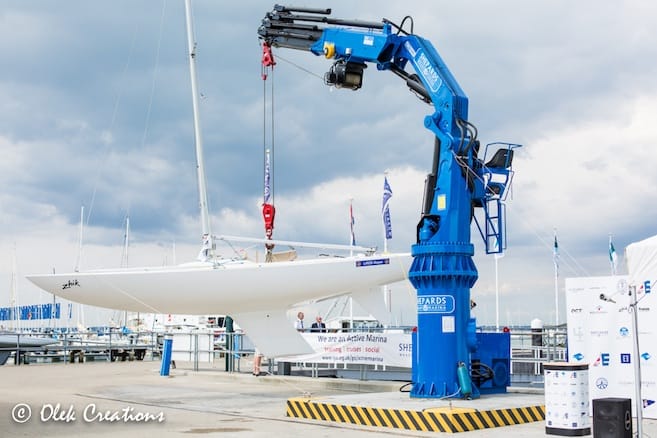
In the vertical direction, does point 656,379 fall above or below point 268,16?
below

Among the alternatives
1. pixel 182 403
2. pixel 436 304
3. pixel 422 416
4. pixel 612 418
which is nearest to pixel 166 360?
pixel 182 403

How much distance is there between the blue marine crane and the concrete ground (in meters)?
0.64

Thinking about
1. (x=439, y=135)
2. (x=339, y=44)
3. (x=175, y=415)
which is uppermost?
(x=339, y=44)

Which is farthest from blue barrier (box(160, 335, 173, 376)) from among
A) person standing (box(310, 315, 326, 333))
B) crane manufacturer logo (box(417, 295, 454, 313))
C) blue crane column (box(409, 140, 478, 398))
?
crane manufacturer logo (box(417, 295, 454, 313))

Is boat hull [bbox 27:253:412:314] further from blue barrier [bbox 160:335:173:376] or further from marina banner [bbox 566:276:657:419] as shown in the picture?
blue barrier [bbox 160:335:173:376]

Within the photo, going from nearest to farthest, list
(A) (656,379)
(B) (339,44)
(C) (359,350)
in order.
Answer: (A) (656,379)
(B) (339,44)
(C) (359,350)

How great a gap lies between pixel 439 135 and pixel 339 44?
294cm

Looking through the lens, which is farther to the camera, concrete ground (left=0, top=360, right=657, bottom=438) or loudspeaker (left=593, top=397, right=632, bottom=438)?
concrete ground (left=0, top=360, right=657, bottom=438)

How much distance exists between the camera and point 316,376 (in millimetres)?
19000

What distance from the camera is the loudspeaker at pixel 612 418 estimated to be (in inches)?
345

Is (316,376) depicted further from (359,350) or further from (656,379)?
(656,379)

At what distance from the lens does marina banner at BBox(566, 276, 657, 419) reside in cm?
1099

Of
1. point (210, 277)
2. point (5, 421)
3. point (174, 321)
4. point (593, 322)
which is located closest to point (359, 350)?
point (210, 277)

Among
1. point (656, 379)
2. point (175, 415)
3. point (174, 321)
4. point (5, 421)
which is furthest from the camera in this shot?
point (174, 321)
